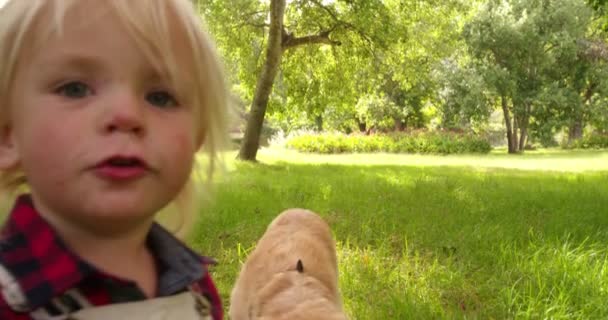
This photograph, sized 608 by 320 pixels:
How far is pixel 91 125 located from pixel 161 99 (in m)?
0.19

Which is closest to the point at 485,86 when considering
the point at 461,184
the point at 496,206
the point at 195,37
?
the point at 461,184

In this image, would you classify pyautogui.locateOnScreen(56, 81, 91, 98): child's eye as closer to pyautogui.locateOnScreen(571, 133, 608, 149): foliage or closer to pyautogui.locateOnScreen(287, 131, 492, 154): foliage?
pyautogui.locateOnScreen(287, 131, 492, 154): foliage

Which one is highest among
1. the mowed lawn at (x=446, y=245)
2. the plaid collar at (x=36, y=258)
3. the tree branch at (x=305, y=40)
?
the tree branch at (x=305, y=40)

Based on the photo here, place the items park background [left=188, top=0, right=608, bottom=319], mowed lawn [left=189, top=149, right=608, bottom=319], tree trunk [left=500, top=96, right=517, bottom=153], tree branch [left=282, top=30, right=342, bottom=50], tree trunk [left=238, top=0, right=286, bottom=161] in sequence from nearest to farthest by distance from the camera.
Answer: mowed lawn [left=189, top=149, right=608, bottom=319], park background [left=188, top=0, right=608, bottom=319], tree trunk [left=238, top=0, right=286, bottom=161], tree branch [left=282, top=30, right=342, bottom=50], tree trunk [left=500, top=96, right=517, bottom=153]

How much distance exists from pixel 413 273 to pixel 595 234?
2.21 meters

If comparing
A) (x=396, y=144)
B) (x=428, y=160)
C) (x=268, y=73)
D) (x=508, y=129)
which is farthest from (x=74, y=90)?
(x=508, y=129)

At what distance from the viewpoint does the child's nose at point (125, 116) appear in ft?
3.66

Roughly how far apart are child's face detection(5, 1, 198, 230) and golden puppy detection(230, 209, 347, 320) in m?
1.37

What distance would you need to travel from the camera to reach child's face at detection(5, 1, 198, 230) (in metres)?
1.12

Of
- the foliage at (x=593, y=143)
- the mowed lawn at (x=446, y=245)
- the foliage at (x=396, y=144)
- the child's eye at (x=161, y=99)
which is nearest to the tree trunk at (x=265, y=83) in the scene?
the mowed lawn at (x=446, y=245)

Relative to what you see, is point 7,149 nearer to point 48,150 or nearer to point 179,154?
point 48,150

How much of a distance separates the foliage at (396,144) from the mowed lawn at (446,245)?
2246 centimetres

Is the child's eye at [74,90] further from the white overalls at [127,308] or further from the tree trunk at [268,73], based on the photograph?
the tree trunk at [268,73]

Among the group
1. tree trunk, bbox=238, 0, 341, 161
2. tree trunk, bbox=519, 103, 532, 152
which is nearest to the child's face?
tree trunk, bbox=238, 0, 341, 161
